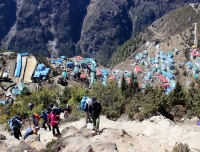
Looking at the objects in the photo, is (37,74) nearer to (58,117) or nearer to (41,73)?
(41,73)

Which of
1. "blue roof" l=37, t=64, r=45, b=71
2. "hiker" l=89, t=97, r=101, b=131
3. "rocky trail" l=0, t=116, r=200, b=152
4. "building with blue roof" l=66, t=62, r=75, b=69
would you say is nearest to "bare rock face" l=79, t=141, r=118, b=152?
"rocky trail" l=0, t=116, r=200, b=152

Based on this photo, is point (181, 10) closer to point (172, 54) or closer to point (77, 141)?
point (172, 54)

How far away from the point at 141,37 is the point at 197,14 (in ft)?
119

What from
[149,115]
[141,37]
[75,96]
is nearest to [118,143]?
[149,115]

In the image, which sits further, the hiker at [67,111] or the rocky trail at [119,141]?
the hiker at [67,111]

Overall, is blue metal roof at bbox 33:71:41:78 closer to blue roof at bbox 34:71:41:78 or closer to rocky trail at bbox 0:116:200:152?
blue roof at bbox 34:71:41:78

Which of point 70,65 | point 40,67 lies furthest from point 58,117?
point 70,65

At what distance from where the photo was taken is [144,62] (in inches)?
5039

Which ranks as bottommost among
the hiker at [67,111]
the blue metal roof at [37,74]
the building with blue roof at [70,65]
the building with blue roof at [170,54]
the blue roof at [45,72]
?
the hiker at [67,111]

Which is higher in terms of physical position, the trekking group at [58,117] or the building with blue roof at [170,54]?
the building with blue roof at [170,54]

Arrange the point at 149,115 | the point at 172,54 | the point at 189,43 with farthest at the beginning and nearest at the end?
the point at 189,43 → the point at 172,54 → the point at 149,115

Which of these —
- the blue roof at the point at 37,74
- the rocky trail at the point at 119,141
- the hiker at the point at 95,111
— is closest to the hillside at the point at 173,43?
the blue roof at the point at 37,74

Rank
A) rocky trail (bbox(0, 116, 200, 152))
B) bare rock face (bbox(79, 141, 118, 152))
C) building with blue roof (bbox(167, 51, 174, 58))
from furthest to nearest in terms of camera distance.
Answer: building with blue roof (bbox(167, 51, 174, 58))
rocky trail (bbox(0, 116, 200, 152))
bare rock face (bbox(79, 141, 118, 152))

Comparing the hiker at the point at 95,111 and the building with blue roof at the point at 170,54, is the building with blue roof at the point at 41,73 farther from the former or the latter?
the hiker at the point at 95,111
